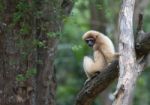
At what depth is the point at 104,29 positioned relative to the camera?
1398 cm

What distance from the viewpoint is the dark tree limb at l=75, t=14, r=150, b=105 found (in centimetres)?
620

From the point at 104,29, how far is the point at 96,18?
2.29 ft

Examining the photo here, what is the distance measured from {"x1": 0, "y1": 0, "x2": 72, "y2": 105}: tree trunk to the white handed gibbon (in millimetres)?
1224

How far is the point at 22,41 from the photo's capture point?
6.77 m

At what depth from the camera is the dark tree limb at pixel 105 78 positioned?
6.20m

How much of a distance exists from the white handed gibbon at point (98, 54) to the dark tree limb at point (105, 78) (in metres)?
0.89

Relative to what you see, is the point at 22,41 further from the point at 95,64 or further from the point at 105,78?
the point at 95,64

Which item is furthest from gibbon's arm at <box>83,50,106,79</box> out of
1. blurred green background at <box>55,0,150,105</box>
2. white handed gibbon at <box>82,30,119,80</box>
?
blurred green background at <box>55,0,150,105</box>

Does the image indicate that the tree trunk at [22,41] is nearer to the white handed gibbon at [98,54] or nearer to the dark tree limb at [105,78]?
the dark tree limb at [105,78]

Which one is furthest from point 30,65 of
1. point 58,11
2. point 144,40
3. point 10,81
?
point 144,40

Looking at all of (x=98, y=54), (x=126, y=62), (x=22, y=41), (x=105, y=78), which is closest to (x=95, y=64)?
(x=98, y=54)

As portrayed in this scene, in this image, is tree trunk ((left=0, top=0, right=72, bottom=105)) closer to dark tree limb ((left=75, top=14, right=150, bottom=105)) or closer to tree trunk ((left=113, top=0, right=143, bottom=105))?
dark tree limb ((left=75, top=14, right=150, bottom=105))

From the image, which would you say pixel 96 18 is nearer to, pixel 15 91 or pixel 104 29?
pixel 104 29

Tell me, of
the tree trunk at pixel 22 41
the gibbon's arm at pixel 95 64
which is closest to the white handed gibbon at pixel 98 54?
the gibbon's arm at pixel 95 64
